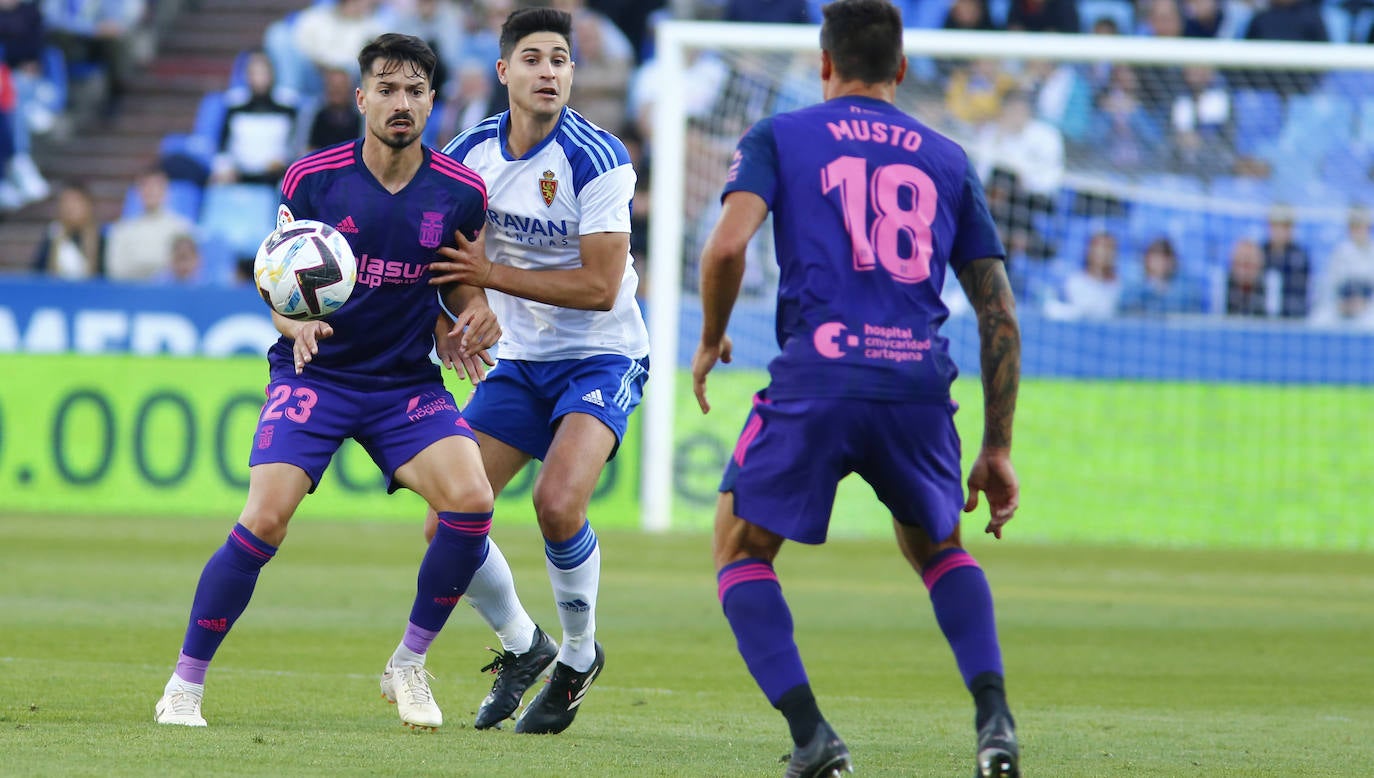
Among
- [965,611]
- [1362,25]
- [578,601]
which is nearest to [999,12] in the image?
[1362,25]

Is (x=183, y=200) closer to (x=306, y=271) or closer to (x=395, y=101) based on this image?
(x=395, y=101)

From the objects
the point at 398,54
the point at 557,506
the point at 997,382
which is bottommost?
the point at 557,506

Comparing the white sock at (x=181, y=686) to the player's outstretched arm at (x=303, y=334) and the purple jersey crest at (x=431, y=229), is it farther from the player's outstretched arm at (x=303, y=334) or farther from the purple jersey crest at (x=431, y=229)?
the purple jersey crest at (x=431, y=229)

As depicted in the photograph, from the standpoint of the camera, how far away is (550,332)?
6.61 m

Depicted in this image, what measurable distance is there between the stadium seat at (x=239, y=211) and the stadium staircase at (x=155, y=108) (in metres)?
2.22

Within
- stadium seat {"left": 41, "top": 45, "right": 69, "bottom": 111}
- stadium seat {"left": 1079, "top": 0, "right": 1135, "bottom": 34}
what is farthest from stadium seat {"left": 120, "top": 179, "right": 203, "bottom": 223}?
stadium seat {"left": 1079, "top": 0, "right": 1135, "bottom": 34}

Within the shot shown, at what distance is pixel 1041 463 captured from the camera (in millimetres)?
15242

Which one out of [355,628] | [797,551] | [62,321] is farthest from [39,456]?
[355,628]

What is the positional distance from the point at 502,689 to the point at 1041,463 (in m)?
9.73

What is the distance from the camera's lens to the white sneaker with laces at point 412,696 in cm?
584

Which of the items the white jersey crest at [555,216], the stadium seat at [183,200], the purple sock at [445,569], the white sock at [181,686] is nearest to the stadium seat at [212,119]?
the stadium seat at [183,200]

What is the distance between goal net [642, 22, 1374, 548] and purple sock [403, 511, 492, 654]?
342 inches

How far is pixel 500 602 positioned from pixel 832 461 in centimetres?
200

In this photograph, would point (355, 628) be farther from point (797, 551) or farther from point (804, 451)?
point (797, 551)
